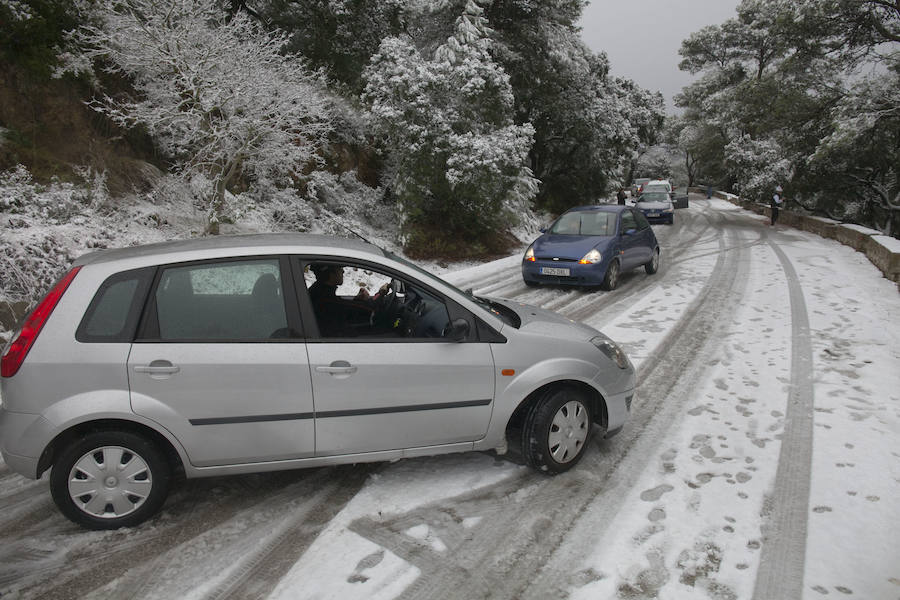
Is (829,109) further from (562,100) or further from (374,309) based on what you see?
(374,309)

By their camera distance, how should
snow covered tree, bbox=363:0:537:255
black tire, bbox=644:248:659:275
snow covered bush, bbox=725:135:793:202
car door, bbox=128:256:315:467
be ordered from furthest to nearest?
snow covered bush, bbox=725:135:793:202 < snow covered tree, bbox=363:0:537:255 < black tire, bbox=644:248:659:275 < car door, bbox=128:256:315:467

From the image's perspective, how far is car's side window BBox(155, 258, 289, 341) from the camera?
10.4ft

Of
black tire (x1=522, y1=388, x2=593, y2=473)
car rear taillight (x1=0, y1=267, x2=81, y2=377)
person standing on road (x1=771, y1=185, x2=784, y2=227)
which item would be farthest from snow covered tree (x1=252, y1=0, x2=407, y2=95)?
person standing on road (x1=771, y1=185, x2=784, y2=227)

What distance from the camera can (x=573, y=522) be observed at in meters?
3.36

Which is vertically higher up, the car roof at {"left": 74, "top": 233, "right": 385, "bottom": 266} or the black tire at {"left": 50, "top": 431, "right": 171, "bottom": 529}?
the car roof at {"left": 74, "top": 233, "right": 385, "bottom": 266}

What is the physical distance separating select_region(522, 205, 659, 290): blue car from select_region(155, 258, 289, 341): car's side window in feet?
23.6

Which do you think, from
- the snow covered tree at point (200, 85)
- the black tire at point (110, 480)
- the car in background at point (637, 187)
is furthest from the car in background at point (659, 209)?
the black tire at point (110, 480)

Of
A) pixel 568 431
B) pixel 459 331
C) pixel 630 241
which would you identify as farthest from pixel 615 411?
pixel 630 241

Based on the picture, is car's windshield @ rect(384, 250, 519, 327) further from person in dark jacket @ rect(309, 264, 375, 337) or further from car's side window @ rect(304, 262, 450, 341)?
person in dark jacket @ rect(309, 264, 375, 337)

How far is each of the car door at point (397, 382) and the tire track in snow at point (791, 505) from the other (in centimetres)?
172

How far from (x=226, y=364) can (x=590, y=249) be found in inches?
308

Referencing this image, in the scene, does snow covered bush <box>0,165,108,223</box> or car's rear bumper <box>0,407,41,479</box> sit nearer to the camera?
car's rear bumper <box>0,407,41,479</box>

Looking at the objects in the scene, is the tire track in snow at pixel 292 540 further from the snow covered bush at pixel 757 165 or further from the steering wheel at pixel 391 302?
the snow covered bush at pixel 757 165

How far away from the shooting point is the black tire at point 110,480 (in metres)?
3.03
